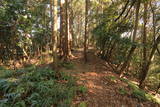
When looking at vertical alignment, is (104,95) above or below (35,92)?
below

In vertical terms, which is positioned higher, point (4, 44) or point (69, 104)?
point (4, 44)

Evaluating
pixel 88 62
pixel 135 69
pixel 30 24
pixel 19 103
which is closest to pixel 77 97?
pixel 19 103

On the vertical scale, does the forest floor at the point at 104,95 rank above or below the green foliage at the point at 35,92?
below

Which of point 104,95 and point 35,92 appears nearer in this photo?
point 35,92

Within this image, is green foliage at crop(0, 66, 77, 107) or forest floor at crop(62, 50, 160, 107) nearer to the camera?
green foliage at crop(0, 66, 77, 107)

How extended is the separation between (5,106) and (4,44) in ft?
25.9

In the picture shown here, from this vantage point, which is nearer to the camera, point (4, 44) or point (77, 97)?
point (77, 97)

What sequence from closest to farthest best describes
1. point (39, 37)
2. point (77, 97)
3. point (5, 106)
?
point (5, 106) < point (77, 97) < point (39, 37)

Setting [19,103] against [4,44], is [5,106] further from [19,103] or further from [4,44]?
[4,44]

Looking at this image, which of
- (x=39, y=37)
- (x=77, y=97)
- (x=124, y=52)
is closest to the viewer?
(x=77, y=97)

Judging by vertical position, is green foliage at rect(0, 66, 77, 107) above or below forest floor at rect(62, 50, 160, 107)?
above

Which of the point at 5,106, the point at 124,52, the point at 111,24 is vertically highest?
the point at 111,24

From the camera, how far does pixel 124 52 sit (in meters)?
9.41

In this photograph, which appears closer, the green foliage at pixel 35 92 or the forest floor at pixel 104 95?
the green foliage at pixel 35 92
